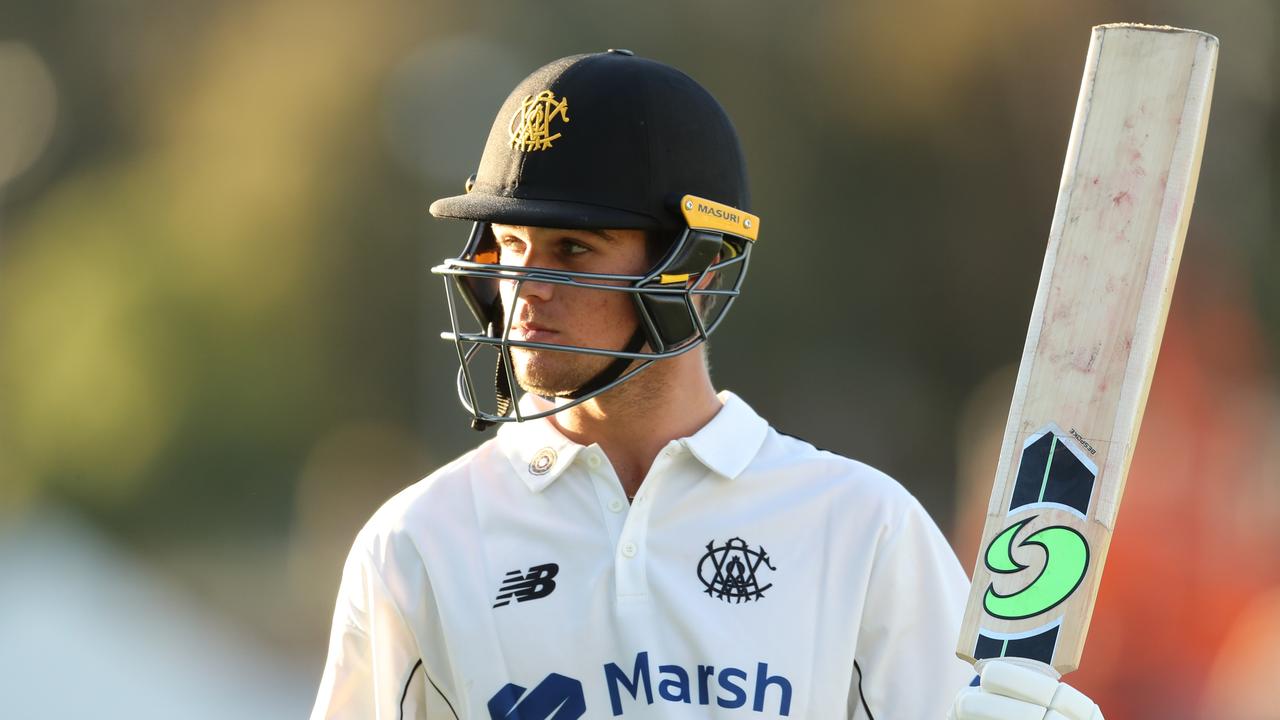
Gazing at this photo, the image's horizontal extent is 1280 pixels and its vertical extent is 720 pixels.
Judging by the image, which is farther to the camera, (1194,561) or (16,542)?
(16,542)

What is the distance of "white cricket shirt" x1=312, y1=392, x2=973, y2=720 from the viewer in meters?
1.87

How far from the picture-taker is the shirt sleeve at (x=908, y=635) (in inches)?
74.9

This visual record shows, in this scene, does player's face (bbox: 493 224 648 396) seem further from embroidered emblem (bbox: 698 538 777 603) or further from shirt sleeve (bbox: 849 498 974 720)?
shirt sleeve (bbox: 849 498 974 720)

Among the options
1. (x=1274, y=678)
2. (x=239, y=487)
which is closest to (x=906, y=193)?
(x=1274, y=678)

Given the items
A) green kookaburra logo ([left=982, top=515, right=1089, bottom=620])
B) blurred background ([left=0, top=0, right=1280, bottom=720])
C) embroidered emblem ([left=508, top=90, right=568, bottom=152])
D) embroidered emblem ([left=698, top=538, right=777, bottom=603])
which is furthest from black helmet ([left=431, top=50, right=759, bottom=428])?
blurred background ([left=0, top=0, right=1280, bottom=720])

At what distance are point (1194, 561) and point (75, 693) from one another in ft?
11.2

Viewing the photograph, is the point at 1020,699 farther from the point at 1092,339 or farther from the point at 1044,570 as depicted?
the point at 1092,339

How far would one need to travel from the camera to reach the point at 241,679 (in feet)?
15.1

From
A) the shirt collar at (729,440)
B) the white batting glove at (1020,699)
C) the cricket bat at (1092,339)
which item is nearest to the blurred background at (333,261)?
the shirt collar at (729,440)

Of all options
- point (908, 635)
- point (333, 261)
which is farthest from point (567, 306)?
point (333, 261)

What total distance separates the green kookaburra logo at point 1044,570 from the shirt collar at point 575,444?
1.38 ft

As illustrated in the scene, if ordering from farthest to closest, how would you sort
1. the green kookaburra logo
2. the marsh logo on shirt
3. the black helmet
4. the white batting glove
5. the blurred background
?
the blurred background, the black helmet, the marsh logo on shirt, the green kookaburra logo, the white batting glove

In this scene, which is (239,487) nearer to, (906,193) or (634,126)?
(906,193)

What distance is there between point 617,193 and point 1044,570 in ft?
2.54
